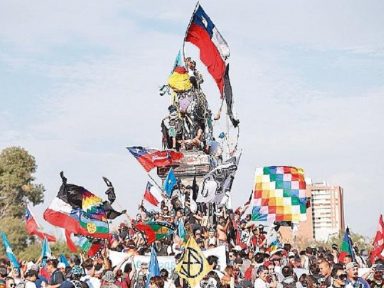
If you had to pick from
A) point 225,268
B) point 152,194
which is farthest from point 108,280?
point 152,194

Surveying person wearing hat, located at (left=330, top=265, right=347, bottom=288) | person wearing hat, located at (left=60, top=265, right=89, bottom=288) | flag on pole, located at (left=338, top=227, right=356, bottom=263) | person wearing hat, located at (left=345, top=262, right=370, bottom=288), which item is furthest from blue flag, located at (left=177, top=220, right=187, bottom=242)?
person wearing hat, located at (left=345, top=262, right=370, bottom=288)

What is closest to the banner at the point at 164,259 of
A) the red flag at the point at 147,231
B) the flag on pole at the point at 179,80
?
the red flag at the point at 147,231

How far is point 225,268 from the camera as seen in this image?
1675cm

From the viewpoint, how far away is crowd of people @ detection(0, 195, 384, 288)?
15328 millimetres

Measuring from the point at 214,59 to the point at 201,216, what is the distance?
5.73 metres

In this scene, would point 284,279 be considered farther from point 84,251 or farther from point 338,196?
point 338,196

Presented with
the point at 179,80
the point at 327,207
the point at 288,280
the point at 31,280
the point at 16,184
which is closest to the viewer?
the point at 288,280

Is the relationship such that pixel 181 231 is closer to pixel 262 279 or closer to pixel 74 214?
pixel 74 214

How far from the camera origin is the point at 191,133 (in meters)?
30.9

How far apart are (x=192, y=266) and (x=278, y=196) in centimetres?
736

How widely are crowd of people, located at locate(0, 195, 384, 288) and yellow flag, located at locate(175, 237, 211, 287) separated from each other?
0.47 feet

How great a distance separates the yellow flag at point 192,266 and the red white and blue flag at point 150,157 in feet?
43.0

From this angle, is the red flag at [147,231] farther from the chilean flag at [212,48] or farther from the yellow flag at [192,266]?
the chilean flag at [212,48]

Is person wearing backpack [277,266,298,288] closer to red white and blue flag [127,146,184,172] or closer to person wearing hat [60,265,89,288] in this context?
person wearing hat [60,265,89,288]
